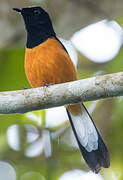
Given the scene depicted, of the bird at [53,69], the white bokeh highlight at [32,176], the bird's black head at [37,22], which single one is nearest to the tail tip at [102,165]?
the bird at [53,69]

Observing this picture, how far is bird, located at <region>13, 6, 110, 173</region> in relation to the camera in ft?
13.5

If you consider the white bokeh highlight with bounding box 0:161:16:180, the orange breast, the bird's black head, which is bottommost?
the white bokeh highlight with bounding box 0:161:16:180

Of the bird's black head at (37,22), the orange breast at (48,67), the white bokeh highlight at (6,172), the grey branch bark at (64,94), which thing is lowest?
the white bokeh highlight at (6,172)

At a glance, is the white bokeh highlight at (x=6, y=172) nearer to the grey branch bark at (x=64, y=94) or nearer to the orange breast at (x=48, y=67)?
the orange breast at (x=48, y=67)

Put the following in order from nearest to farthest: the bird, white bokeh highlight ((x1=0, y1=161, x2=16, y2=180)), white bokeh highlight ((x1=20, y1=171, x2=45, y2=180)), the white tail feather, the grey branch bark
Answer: the grey branch bark < the bird < the white tail feather < white bokeh highlight ((x1=20, y1=171, x2=45, y2=180)) < white bokeh highlight ((x1=0, y1=161, x2=16, y2=180))

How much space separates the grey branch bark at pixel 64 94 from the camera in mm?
3014

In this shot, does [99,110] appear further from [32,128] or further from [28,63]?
[28,63]

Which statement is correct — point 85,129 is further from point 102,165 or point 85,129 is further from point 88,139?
point 102,165

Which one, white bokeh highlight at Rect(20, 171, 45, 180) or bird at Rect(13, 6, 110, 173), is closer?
bird at Rect(13, 6, 110, 173)

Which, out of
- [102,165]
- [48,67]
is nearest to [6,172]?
[102,165]

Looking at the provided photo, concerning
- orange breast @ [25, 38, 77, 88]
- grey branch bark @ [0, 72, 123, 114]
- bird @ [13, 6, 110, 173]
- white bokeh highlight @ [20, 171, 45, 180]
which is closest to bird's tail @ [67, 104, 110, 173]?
bird @ [13, 6, 110, 173]

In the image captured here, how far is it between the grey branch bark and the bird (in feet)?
2.91

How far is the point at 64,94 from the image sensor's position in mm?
3131

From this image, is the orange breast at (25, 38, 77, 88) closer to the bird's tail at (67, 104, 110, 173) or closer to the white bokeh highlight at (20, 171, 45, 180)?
the bird's tail at (67, 104, 110, 173)
